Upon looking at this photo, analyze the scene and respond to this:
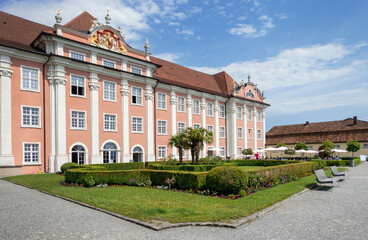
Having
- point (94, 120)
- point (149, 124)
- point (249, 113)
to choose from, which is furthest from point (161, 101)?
point (249, 113)

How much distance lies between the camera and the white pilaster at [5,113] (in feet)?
69.7

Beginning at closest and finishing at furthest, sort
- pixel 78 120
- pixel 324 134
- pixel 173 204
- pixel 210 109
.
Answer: pixel 173 204 < pixel 78 120 < pixel 210 109 < pixel 324 134

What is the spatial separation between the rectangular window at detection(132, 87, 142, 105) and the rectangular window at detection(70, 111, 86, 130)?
6087 mm

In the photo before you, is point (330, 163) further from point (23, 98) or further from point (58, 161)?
point (23, 98)

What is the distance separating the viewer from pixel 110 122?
28156 mm

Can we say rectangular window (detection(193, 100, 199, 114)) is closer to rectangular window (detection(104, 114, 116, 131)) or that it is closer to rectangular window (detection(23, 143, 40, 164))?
rectangular window (detection(104, 114, 116, 131))

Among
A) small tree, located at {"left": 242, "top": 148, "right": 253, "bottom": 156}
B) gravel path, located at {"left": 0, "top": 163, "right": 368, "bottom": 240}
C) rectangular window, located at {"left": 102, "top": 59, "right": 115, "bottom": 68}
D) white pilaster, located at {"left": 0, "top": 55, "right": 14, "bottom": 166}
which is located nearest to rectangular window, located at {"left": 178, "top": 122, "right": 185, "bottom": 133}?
rectangular window, located at {"left": 102, "top": 59, "right": 115, "bottom": 68}

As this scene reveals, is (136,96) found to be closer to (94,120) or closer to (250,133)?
(94,120)

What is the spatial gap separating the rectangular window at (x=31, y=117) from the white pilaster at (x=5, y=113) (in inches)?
43.6

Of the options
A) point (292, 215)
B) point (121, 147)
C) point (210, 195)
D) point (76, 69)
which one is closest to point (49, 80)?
point (76, 69)

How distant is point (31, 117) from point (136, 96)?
1083cm

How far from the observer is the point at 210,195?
1188cm

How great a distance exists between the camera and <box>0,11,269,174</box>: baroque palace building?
22406mm

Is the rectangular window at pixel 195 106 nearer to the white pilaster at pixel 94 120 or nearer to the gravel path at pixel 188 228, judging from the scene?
the white pilaster at pixel 94 120
